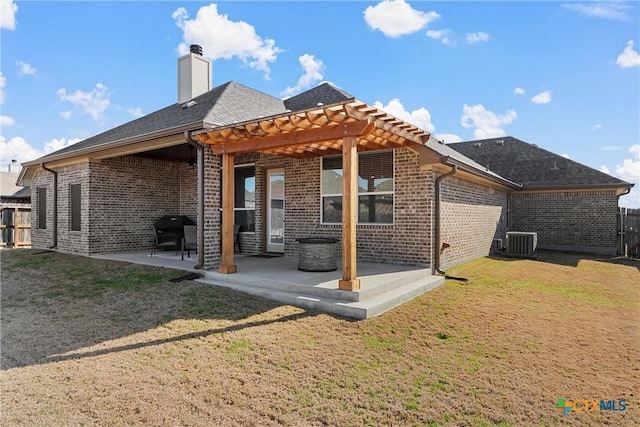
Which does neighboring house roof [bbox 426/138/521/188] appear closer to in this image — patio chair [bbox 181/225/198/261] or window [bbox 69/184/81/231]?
patio chair [bbox 181/225/198/261]

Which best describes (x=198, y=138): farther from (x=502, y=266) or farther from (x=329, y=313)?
(x=502, y=266)

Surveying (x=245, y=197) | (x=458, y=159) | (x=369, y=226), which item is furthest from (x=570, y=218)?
(x=245, y=197)

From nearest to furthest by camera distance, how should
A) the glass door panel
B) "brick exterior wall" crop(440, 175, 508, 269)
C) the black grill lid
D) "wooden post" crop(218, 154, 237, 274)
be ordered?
"wooden post" crop(218, 154, 237, 274) → "brick exterior wall" crop(440, 175, 508, 269) → the glass door panel → the black grill lid

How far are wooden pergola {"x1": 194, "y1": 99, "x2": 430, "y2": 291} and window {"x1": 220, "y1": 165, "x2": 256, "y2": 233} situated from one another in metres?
3.33

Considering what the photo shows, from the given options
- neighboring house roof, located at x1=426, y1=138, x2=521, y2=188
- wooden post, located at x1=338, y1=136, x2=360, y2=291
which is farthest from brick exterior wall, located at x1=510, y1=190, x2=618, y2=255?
wooden post, located at x1=338, y1=136, x2=360, y2=291

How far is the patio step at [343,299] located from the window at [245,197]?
12.2ft

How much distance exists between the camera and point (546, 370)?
12.0 ft

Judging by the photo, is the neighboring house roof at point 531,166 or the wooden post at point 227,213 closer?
the wooden post at point 227,213

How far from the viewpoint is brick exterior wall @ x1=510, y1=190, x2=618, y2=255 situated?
13.9 m

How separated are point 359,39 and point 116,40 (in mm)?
6562

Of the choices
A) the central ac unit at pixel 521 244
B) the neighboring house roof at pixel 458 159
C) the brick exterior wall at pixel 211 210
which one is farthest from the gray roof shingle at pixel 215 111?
the central ac unit at pixel 521 244

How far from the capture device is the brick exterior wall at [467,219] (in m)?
8.48

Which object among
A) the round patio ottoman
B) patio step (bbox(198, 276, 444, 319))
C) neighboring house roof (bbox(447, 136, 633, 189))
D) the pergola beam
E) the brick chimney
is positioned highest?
the brick chimney

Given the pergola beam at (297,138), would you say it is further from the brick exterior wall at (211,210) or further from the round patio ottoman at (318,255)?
the round patio ottoman at (318,255)
